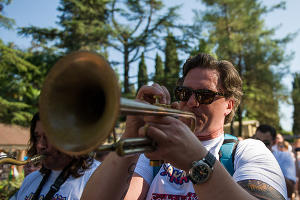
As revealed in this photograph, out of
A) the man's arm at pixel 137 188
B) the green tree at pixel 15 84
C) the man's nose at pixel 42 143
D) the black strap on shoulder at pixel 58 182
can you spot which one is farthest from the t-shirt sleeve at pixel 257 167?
the green tree at pixel 15 84

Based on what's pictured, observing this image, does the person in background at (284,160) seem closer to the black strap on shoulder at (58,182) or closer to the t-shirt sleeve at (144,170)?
the t-shirt sleeve at (144,170)

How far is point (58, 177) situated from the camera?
2.79m

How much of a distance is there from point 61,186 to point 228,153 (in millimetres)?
1782

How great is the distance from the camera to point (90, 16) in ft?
57.0

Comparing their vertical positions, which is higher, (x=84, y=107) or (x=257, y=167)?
(x=84, y=107)

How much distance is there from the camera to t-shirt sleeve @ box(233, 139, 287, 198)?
149cm

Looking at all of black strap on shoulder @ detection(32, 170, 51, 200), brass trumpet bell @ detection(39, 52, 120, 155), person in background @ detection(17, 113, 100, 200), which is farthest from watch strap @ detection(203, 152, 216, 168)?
black strap on shoulder @ detection(32, 170, 51, 200)

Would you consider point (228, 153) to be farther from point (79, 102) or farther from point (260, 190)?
point (79, 102)

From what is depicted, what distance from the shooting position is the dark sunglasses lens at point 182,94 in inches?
79.0

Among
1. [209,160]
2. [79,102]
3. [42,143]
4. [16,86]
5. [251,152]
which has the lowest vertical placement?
[16,86]

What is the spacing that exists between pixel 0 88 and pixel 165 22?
12.1 metres

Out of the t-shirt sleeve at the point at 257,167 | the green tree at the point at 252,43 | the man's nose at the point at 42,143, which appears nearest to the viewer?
the t-shirt sleeve at the point at 257,167

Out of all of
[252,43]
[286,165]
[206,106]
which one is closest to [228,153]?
[206,106]

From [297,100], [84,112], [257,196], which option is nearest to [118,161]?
[84,112]
